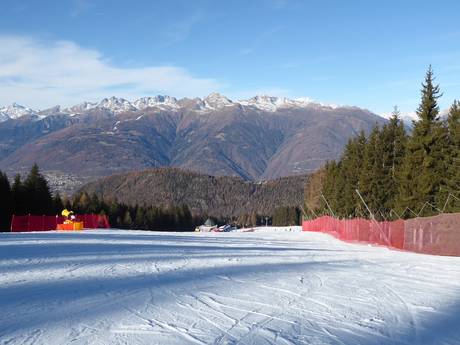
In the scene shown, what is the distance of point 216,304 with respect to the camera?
924 cm

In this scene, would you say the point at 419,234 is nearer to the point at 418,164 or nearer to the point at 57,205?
the point at 418,164

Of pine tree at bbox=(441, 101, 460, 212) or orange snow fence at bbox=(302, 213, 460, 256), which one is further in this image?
pine tree at bbox=(441, 101, 460, 212)

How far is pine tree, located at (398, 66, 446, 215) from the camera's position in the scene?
38219 millimetres

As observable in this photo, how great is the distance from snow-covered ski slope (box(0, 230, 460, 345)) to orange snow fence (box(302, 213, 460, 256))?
8523 millimetres

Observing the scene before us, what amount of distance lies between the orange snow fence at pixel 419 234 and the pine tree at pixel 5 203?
1617 inches

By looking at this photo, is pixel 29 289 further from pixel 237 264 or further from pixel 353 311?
pixel 237 264

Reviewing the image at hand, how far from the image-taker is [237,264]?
52.2 feet

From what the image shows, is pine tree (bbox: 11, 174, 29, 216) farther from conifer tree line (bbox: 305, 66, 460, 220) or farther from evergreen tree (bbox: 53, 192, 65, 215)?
conifer tree line (bbox: 305, 66, 460, 220)

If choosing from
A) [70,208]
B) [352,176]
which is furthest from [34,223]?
[70,208]

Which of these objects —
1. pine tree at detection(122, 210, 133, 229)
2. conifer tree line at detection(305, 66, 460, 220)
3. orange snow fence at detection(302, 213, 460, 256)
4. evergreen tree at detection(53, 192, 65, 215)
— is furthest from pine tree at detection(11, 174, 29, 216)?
orange snow fence at detection(302, 213, 460, 256)

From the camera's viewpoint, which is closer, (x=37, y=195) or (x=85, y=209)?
(x=37, y=195)

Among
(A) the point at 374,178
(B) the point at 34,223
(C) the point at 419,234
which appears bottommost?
(B) the point at 34,223

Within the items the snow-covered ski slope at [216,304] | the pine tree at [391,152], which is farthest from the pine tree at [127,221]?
the snow-covered ski slope at [216,304]

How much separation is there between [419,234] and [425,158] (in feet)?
46.8
